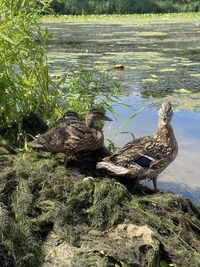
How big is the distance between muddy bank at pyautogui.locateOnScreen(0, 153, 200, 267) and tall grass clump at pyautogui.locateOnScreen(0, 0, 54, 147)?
2.76 feet

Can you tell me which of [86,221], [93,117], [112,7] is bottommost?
[112,7]

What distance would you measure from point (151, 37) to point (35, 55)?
592 inches

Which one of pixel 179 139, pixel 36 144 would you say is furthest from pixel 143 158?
pixel 179 139

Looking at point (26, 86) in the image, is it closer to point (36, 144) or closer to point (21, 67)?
point (21, 67)

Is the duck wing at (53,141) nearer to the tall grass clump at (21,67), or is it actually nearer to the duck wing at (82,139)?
the duck wing at (82,139)

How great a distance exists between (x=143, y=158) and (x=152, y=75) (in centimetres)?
683

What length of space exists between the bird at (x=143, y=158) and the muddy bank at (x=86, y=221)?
0.13 meters

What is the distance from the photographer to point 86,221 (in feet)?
13.8

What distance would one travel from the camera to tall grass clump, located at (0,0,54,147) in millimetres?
5391

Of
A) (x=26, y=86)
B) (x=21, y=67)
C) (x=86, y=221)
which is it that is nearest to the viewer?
(x=86, y=221)

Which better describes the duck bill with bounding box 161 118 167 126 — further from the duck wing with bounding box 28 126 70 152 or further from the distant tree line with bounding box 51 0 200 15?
the distant tree line with bounding box 51 0 200 15

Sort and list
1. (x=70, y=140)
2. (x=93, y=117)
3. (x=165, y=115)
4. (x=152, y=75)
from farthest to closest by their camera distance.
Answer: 1. (x=152, y=75)
2. (x=93, y=117)
3. (x=165, y=115)
4. (x=70, y=140)

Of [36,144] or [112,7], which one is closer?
[36,144]

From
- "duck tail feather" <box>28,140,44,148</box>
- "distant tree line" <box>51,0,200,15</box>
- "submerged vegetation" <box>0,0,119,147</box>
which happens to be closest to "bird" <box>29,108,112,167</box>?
"duck tail feather" <box>28,140,44,148</box>
